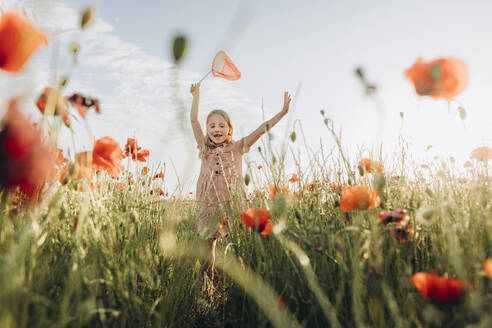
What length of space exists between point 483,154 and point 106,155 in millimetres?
1962

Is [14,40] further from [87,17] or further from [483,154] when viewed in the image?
[483,154]

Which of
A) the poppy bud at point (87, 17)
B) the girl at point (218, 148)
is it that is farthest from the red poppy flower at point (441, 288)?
the girl at point (218, 148)

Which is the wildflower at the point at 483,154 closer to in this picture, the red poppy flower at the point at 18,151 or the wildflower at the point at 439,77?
the wildflower at the point at 439,77

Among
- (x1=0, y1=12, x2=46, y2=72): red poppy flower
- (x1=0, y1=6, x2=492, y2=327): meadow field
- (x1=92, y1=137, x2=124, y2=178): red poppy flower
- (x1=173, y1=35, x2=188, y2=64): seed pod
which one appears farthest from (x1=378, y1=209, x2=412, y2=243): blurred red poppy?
(x1=0, y1=12, x2=46, y2=72): red poppy flower

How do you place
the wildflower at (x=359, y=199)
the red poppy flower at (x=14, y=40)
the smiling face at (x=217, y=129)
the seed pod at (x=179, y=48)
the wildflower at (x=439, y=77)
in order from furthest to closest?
the smiling face at (x=217, y=129)
the wildflower at (x=439, y=77)
the wildflower at (x=359, y=199)
the red poppy flower at (x=14, y=40)
the seed pod at (x=179, y=48)

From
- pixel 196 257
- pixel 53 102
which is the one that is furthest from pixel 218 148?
pixel 53 102

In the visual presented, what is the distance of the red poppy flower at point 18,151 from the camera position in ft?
2.72

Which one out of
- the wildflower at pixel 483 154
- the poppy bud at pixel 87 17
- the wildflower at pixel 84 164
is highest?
the poppy bud at pixel 87 17

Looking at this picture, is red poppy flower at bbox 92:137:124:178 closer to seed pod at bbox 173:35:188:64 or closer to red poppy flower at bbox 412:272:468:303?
seed pod at bbox 173:35:188:64

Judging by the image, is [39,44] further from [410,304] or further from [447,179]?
[447,179]

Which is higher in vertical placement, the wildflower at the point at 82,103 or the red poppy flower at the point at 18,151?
the wildflower at the point at 82,103

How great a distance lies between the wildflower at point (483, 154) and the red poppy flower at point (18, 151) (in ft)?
6.85

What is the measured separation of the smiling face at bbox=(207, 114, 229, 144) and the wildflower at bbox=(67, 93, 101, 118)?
7.68ft

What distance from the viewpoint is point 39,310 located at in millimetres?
822
